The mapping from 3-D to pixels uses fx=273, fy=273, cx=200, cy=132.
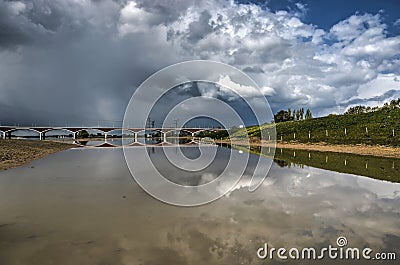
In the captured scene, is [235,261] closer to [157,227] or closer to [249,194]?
[157,227]

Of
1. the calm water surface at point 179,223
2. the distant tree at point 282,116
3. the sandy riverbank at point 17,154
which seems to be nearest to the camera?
the calm water surface at point 179,223

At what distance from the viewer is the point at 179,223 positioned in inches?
376

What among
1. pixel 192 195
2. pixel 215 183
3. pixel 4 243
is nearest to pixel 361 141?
pixel 215 183

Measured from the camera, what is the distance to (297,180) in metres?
18.3

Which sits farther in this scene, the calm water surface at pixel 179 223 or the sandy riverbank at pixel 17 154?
the sandy riverbank at pixel 17 154
